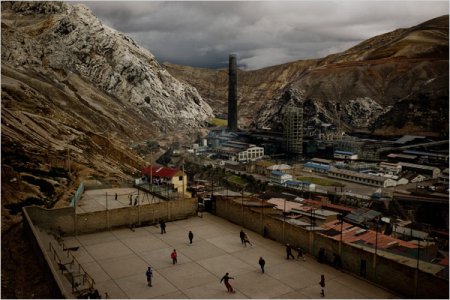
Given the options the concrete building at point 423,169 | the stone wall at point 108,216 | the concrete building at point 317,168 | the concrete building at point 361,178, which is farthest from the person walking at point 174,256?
the concrete building at point 423,169

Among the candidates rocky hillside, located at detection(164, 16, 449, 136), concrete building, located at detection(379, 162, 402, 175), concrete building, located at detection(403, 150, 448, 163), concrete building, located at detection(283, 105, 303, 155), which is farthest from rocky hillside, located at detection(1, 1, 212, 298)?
concrete building, located at detection(403, 150, 448, 163)

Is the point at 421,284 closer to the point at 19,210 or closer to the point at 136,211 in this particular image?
the point at 136,211

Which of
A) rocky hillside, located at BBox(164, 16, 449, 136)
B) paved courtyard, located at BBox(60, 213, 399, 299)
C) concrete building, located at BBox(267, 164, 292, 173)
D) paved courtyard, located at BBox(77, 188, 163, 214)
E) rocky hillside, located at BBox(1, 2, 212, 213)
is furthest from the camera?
rocky hillside, located at BBox(164, 16, 449, 136)

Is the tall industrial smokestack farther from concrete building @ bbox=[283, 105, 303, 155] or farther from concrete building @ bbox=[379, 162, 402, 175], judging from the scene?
concrete building @ bbox=[379, 162, 402, 175]

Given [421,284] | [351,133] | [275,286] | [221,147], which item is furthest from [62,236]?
[351,133]

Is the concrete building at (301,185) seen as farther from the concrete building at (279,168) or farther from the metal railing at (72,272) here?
the metal railing at (72,272)
